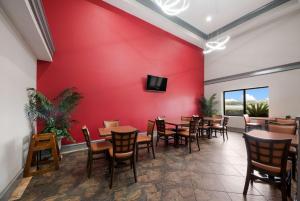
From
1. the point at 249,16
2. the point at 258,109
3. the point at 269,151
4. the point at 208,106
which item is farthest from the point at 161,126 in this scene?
the point at 249,16

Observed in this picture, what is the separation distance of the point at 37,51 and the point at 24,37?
1.80 ft

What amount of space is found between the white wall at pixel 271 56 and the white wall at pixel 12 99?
7735 millimetres

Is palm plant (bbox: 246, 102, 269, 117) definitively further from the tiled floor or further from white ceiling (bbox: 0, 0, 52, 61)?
white ceiling (bbox: 0, 0, 52, 61)

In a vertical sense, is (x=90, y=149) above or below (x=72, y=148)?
above

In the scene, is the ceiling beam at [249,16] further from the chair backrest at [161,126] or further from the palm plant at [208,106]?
the chair backrest at [161,126]

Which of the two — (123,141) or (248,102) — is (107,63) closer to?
(123,141)

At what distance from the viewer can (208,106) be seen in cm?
722

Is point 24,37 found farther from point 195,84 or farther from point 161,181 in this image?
point 195,84

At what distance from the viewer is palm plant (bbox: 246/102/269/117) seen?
5.80 metres

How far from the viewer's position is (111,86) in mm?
4586

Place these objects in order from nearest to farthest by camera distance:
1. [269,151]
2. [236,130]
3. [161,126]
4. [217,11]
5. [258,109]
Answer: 1. [269,151]
2. [161,126]
3. [217,11]
4. [258,109]
5. [236,130]

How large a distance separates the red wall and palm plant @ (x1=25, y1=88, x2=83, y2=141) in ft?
1.61

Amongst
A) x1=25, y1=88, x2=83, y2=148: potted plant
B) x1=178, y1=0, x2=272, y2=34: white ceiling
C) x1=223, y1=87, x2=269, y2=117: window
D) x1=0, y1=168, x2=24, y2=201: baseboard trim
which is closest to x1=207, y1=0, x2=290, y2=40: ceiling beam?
x1=178, y1=0, x2=272, y2=34: white ceiling

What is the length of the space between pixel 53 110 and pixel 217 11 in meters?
6.79
